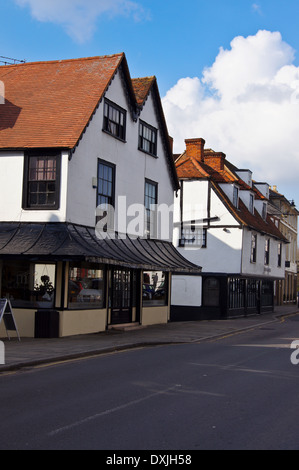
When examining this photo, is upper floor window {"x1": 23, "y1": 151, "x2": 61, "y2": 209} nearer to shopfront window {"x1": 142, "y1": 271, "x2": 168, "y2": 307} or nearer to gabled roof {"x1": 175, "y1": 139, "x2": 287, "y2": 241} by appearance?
shopfront window {"x1": 142, "y1": 271, "x2": 168, "y2": 307}

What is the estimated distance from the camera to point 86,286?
2009 cm

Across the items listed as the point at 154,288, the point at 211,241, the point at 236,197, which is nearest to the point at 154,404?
the point at 154,288

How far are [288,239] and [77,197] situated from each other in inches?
1739

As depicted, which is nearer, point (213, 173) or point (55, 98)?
point (55, 98)

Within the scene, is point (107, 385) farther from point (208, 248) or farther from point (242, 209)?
point (242, 209)

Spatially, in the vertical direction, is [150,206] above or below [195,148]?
below

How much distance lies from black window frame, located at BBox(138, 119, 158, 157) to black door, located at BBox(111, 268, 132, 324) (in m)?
5.38

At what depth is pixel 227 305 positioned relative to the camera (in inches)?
1350

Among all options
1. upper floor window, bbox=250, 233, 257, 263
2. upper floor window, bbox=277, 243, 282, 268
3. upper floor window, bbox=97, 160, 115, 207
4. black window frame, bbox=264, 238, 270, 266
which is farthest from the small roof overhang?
upper floor window, bbox=277, 243, 282, 268

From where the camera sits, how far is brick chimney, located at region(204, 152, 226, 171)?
3888 cm

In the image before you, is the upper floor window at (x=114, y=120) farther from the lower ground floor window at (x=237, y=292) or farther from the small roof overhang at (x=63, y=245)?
the lower ground floor window at (x=237, y=292)

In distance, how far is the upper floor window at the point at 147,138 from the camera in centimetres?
2444

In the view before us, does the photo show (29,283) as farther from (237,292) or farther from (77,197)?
(237,292)

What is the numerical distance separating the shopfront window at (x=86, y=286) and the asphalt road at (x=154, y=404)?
4.72 meters
